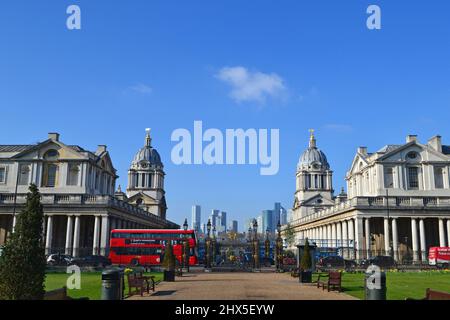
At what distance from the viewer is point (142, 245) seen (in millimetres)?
55250

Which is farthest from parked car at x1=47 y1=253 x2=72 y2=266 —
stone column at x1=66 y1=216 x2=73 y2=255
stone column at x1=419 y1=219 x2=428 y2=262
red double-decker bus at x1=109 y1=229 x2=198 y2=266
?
stone column at x1=419 y1=219 x2=428 y2=262

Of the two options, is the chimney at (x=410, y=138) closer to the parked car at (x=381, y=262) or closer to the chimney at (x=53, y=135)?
the parked car at (x=381, y=262)

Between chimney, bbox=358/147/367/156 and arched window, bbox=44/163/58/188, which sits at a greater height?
chimney, bbox=358/147/367/156

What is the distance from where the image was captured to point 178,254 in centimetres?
5591

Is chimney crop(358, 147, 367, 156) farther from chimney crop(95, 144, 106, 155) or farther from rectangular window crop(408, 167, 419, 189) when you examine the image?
chimney crop(95, 144, 106, 155)

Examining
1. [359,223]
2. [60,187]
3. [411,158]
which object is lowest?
[359,223]

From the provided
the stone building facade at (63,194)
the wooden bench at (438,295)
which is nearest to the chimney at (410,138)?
the stone building facade at (63,194)

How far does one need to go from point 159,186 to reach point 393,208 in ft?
229

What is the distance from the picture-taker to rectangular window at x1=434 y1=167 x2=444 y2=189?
73938 mm

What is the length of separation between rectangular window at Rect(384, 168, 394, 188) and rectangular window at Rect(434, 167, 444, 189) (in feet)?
21.5

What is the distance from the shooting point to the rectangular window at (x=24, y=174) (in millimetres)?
72375

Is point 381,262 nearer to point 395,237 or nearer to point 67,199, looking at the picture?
point 395,237
